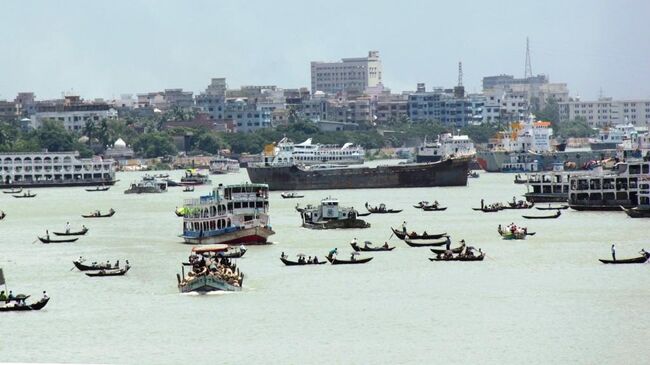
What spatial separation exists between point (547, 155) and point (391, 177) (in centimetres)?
3094

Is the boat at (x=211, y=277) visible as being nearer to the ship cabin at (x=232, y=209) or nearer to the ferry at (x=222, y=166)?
the ship cabin at (x=232, y=209)

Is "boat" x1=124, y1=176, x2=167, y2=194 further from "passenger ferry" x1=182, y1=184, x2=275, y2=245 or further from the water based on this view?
"passenger ferry" x1=182, y1=184, x2=275, y2=245

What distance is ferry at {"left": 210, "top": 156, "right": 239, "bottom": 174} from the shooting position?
A: 17150cm

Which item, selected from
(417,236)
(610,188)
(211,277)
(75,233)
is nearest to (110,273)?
(211,277)

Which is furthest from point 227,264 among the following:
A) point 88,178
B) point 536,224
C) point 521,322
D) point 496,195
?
point 88,178

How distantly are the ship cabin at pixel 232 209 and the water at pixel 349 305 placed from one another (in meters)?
1.43

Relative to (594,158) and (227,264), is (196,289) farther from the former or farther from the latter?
(594,158)

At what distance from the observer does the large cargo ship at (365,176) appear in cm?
12269

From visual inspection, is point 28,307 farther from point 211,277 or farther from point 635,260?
point 635,260

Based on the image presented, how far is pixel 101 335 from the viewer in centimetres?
4562

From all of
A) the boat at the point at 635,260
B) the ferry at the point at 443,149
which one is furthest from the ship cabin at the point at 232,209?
the ferry at the point at 443,149

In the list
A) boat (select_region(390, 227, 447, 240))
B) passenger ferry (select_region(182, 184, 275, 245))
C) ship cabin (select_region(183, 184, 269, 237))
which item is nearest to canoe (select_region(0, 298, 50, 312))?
passenger ferry (select_region(182, 184, 275, 245))

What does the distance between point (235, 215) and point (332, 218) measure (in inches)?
428

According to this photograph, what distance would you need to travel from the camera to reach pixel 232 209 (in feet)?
222
